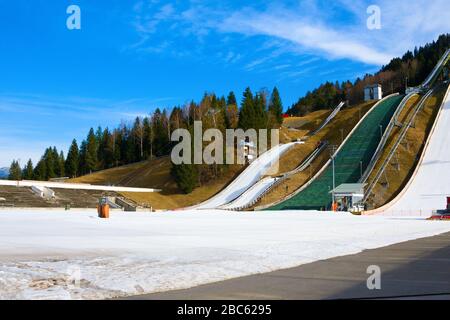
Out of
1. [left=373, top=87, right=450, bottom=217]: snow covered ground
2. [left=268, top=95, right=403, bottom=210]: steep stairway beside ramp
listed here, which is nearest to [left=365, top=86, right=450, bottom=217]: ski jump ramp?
[left=373, top=87, right=450, bottom=217]: snow covered ground

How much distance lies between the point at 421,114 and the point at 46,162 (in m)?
81.7

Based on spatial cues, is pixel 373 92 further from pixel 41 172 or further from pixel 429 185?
pixel 41 172

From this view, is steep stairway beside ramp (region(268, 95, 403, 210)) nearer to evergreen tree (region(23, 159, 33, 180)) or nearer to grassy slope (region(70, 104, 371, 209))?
grassy slope (region(70, 104, 371, 209))

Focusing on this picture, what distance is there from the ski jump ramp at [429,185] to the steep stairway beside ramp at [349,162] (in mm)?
7399

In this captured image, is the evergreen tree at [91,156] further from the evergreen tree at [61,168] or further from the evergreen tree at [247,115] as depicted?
the evergreen tree at [247,115]

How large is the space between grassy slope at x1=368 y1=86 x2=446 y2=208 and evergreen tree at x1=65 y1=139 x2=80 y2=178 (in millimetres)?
72628

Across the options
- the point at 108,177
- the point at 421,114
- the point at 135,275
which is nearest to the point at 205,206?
the point at 108,177

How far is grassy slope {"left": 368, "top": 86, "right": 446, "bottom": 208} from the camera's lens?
5934 cm

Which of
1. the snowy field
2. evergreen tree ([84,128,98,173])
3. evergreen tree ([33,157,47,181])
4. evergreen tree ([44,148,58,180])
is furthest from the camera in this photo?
evergreen tree ([84,128,98,173])

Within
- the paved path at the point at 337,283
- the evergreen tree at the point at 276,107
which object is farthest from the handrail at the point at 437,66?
the paved path at the point at 337,283

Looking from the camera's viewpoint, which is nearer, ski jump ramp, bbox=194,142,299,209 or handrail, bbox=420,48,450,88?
ski jump ramp, bbox=194,142,299,209

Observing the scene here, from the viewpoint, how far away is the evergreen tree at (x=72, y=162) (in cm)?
11425

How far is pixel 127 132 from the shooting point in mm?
127438

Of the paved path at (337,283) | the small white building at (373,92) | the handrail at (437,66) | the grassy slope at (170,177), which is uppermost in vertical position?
the handrail at (437,66)
